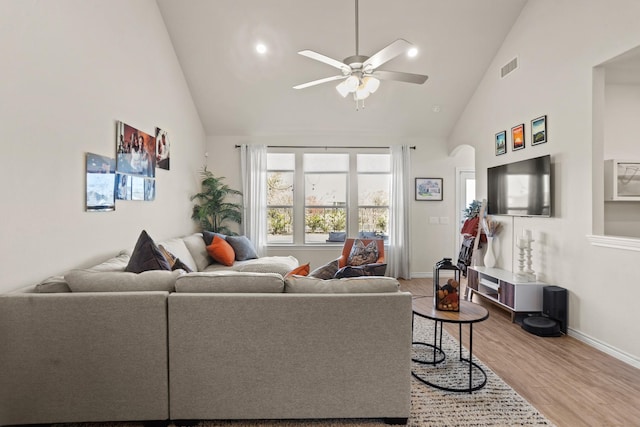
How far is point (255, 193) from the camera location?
6066 mm

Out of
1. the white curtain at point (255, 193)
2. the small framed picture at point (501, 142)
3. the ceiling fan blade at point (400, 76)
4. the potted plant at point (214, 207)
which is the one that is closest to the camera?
the ceiling fan blade at point (400, 76)

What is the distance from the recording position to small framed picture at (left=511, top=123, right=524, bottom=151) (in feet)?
13.9

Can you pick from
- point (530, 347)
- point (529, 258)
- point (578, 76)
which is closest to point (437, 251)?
point (529, 258)

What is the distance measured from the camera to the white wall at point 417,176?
6184 mm

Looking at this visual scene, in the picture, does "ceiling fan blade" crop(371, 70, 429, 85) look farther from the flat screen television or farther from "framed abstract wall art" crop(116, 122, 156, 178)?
"framed abstract wall art" crop(116, 122, 156, 178)

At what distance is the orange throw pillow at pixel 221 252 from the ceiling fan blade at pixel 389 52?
9.66 feet

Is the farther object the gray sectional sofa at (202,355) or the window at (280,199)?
the window at (280,199)

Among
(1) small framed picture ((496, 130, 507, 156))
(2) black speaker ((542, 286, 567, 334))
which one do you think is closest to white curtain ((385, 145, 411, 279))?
(1) small framed picture ((496, 130, 507, 156))

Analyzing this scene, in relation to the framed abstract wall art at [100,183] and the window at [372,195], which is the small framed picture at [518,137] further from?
the framed abstract wall art at [100,183]

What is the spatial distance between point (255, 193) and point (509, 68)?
4113mm

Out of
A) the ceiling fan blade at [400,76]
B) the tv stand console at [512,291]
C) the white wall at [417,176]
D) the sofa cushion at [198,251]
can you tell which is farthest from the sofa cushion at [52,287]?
the white wall at [417,176]

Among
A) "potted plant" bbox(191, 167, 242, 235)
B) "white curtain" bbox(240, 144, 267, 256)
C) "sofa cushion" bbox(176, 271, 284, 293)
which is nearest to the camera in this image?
"sofa cushion" bbox(176, 271, 284, 293)

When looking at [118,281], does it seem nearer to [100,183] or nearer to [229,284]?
[229,284]

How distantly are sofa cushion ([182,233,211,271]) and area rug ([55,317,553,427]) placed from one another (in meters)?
2.55
